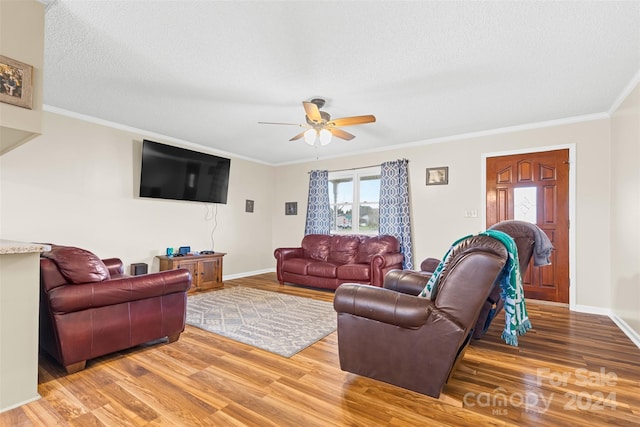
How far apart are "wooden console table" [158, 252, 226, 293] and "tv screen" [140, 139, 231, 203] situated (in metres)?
1.05

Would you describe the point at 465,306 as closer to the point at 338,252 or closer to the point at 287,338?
the point at 287,338

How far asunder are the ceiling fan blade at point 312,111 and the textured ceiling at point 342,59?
287 millimetres

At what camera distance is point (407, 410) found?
175 centimetres

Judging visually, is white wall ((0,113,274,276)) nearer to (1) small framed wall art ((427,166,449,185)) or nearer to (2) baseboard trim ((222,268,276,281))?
(2) baseboard trim ((222,268,276,281))

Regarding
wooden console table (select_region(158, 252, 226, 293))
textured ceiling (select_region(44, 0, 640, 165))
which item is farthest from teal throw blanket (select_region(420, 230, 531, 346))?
wooden console table (select_region(158, 252, 226, 293))

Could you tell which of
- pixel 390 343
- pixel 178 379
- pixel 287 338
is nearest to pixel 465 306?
pixel 390 343

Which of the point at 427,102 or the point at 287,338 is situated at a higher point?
the point at 427,102

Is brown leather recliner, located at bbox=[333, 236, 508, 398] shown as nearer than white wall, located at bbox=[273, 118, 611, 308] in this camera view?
Yes

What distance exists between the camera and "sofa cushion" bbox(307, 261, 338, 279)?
4.82 m

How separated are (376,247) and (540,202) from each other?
243 centimetres

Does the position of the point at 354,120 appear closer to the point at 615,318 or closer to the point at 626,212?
the point at 626,212

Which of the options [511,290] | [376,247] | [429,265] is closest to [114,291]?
[511,290]

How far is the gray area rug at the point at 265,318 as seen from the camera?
2801 mm

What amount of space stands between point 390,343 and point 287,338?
4.10ft
